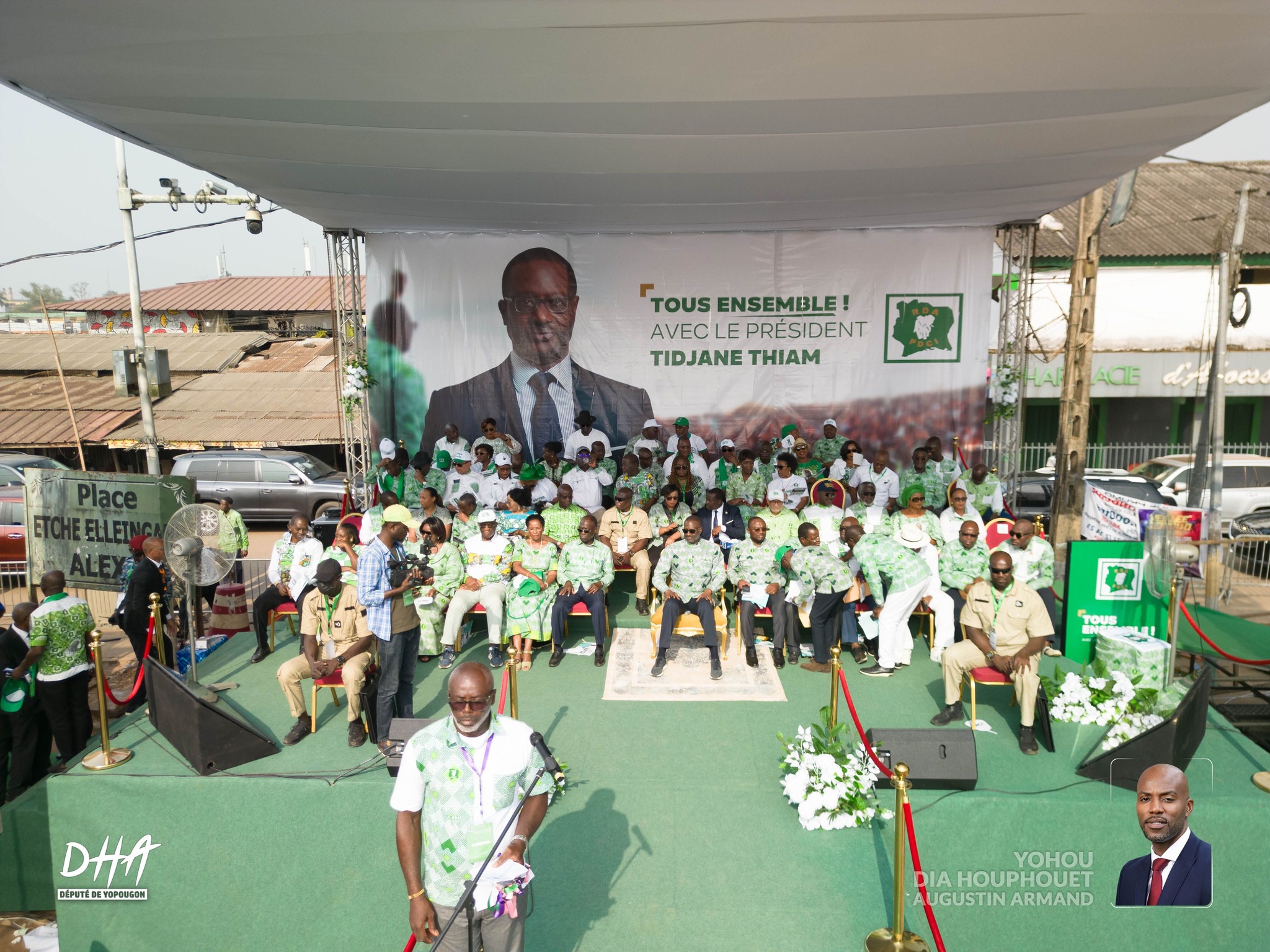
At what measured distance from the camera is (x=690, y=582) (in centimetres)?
702

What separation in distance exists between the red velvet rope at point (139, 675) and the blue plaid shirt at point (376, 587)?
178 centimetres

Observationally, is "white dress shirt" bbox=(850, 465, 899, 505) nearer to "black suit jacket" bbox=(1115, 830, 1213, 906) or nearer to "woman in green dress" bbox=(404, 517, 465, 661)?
"woman in green dress" bbox=(404, 517, 465, 661)

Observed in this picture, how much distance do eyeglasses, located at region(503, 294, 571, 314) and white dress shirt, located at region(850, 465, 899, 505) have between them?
4653 millimetres

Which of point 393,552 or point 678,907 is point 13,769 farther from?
point 678,907

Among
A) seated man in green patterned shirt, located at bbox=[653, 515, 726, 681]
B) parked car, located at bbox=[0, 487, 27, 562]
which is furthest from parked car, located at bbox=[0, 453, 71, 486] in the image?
seated man in green patterned shirt, located at bbox=[653, 515, 726, 681]

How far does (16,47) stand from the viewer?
4555mm

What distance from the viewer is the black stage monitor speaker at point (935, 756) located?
15.9 ft

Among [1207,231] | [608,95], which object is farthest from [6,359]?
[1207,231]

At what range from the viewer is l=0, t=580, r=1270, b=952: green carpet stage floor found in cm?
418

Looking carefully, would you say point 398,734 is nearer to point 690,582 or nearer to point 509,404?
point 690,582

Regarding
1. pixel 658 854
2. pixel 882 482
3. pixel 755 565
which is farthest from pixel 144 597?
pixel 882 482

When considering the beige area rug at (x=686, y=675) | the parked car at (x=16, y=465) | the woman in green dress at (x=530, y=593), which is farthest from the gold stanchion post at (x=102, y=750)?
the parked car at (x=16, y=465)

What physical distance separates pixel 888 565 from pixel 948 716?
1.39 m

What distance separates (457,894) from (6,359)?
24962 millimetres
